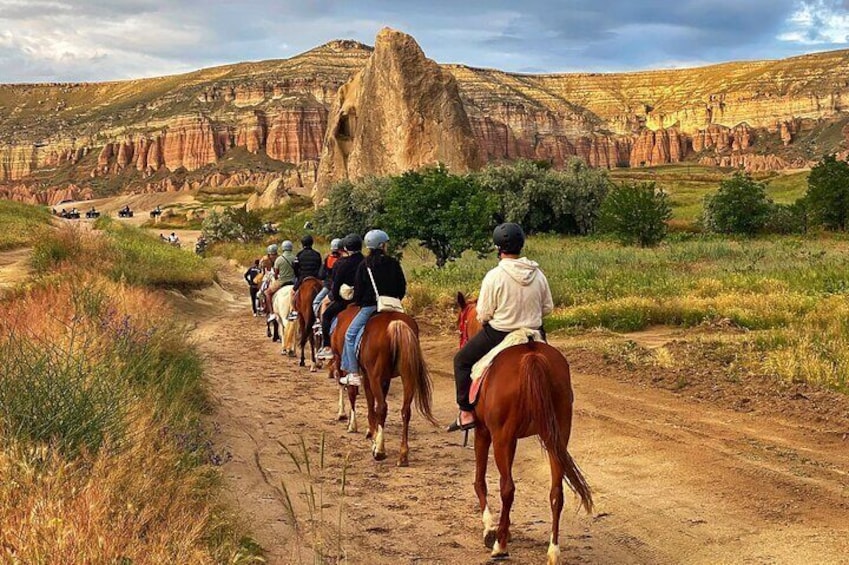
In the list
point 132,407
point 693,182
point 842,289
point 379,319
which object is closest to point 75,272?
point 379,319

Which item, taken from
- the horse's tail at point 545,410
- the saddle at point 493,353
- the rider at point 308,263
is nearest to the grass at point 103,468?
the saddle at point 493,353

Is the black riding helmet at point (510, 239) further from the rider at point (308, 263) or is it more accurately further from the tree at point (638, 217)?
the tree at point (638, 217)

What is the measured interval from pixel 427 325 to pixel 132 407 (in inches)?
539

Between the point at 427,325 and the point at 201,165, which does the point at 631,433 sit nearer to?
the point at 427,325

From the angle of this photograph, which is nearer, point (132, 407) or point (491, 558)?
point (491, 558)

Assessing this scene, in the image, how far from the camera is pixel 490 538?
22.3 feet

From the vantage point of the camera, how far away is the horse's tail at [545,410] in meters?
6.29

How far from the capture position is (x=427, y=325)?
20.8 metres

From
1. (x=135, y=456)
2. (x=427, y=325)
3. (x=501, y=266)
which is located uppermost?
(x=501, y=266)

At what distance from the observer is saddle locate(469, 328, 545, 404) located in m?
6.93

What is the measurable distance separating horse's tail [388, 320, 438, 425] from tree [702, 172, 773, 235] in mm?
40323

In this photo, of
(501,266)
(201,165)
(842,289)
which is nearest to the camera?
(501,266)

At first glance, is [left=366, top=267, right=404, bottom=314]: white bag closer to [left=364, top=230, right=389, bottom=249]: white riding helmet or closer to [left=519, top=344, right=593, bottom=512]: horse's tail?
[left=364, top=230, right=389, bottom=249]: white riding helmet

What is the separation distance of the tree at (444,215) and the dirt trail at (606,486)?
66.2 ft
